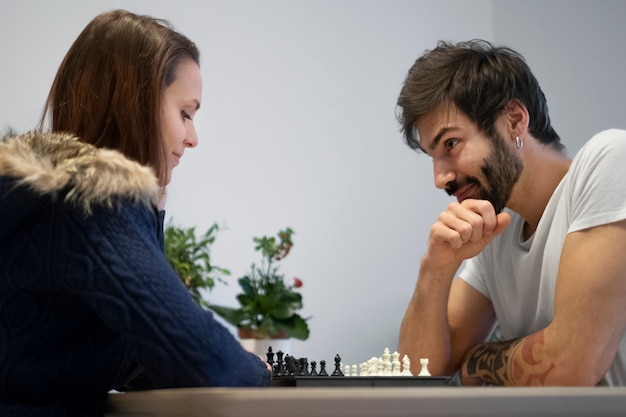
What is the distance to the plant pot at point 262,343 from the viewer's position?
289 cm

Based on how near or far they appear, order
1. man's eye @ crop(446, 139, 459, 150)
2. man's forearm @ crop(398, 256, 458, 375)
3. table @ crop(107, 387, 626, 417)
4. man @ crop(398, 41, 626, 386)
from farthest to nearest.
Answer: man's eye @ crop(446, 139, 459, 150) → man's forearm @ crop(398, 256, 458, 375) → man @ crop(398, 41, 626, 386) → table @ crop(107, 387, 626, 417)

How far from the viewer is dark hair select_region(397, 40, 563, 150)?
2.06 m

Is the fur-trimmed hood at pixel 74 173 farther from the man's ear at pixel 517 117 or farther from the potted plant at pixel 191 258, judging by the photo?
the potted plant at pixel 191 258

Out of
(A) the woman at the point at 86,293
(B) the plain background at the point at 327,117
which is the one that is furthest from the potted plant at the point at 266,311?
(A) the woman at the point at 86,293

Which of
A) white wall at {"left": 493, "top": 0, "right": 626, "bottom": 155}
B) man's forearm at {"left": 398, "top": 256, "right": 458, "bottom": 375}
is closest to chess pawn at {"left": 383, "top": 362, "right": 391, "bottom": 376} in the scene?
man's forearm at {"left": 398, "top": 256, "right": 458, "bottom": 375}

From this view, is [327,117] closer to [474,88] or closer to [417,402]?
[474,88]

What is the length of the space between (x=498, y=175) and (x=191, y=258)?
4.84 feet

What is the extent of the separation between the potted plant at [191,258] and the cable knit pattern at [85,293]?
1917 mm

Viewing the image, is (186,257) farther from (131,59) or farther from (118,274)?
(118,274)

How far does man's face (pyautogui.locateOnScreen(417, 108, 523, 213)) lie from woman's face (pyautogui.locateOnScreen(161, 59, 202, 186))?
85 centimetres

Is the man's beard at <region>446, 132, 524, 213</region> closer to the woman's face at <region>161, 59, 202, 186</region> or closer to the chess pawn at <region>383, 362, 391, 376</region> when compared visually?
the chess pawn at <region>383, 362, 391, 376</region>

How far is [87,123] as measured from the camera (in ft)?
4.01

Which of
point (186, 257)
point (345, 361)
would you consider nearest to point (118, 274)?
point (186, 257)

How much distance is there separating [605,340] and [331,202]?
2227mm
